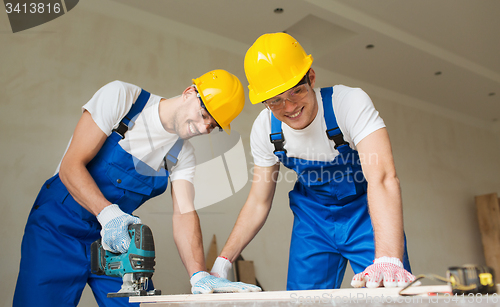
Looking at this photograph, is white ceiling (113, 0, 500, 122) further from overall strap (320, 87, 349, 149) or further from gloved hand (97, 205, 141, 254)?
gloved hand (97, 205, 141, 254)

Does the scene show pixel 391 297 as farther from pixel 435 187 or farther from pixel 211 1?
pixel 435 187

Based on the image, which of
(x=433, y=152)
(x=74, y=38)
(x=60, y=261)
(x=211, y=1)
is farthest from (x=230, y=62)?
(x=433, y=152)

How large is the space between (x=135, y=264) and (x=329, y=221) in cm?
92

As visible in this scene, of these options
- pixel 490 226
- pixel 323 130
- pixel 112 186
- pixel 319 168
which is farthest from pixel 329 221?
pixel 490 226

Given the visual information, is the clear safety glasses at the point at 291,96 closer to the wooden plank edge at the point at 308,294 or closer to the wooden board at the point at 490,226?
the wooden plank edge at the point at 308,294

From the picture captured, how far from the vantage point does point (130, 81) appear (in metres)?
3.39

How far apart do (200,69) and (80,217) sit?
2.33m

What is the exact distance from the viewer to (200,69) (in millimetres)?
3863

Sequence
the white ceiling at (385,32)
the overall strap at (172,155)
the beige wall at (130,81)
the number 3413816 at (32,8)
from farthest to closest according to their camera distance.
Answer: the white ceiling at (385,32), the number 3413816 at (32,8), the beige wall at (130,81), the overall strap at (172,155)

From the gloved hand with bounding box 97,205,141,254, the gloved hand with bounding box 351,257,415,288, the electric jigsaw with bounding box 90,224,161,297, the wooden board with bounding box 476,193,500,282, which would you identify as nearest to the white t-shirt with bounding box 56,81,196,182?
the gloved hand with bounding box 97,205,141,254

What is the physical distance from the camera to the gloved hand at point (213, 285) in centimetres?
149

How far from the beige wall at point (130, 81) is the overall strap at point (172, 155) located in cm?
121

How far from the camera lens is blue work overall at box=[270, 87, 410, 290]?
1832 mm

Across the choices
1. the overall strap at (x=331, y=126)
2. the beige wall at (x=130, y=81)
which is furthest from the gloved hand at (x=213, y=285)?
the beige wall at (x=130, y=81)
